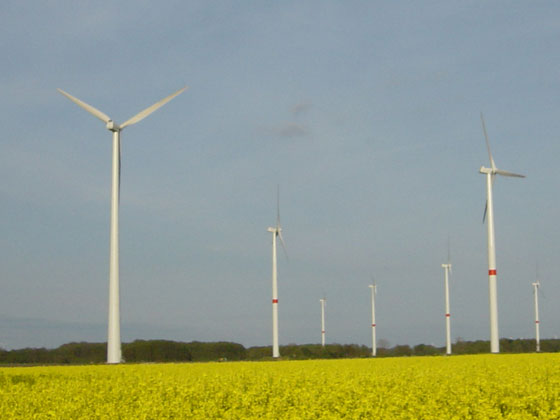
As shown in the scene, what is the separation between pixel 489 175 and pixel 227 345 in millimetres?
58010

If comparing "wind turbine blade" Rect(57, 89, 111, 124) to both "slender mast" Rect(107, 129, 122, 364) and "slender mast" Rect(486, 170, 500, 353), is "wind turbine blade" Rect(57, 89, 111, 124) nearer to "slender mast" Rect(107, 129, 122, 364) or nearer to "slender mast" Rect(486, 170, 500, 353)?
"slender mast" Rect(107, 129, 122, 364)

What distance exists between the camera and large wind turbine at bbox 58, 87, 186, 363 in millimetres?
43281

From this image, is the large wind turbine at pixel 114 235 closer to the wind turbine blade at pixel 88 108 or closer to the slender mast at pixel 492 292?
the wind turbine blade at pixel 88 108

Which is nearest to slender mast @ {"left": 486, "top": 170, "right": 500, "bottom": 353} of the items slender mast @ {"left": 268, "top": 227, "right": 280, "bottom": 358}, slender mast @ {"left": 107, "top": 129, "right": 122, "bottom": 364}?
slender mast @ {"left": 268, "top": 227, "right": 280, "bottom": 358}

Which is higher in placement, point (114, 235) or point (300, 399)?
point (114, 235)

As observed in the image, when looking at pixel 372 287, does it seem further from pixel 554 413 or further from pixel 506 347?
pixel 554 413

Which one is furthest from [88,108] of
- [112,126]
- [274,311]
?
[274,311]

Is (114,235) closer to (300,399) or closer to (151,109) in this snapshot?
(151,109)

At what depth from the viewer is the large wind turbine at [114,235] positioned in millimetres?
43281

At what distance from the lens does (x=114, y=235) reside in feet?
148

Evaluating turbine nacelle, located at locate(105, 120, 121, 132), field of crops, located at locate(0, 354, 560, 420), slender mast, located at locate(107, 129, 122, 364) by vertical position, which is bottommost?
field of crops, located at locate(0, 354, 560, 420)

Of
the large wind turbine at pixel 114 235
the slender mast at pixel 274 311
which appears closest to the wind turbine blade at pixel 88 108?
the large wind turbine at pixel 114 235

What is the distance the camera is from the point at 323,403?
18.2m

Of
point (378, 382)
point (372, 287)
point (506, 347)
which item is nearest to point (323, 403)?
point (378, 382)
